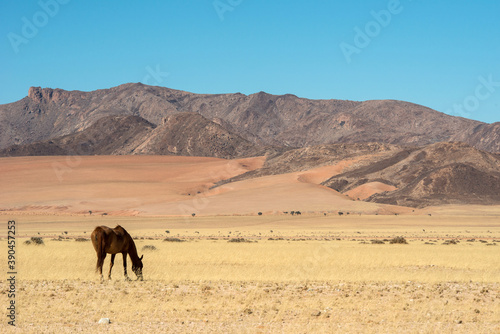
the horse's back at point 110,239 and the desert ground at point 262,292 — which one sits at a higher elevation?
the horse's back at point 110,239

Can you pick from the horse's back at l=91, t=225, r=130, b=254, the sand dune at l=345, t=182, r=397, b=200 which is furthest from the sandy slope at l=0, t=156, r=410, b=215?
the horse's back at l=91, t=225, r=130, b=254

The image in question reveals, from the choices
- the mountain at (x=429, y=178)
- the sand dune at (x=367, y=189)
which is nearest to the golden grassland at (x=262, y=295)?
the mountain at (x=429, y=178)

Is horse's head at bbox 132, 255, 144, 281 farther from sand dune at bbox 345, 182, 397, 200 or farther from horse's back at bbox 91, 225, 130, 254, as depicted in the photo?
sand dune at bbox 345, 182, 397, 200

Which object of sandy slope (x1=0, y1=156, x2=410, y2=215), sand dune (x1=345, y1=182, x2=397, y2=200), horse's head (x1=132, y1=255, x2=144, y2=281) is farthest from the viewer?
sand dune (x1=345, y1=182, x2=397, y2=200)

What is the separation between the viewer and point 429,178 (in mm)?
119625

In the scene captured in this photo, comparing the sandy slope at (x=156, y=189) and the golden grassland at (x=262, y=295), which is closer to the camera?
the golden grassland at (x=262, y=295)

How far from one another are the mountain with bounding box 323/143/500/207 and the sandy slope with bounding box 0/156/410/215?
7.99 metres

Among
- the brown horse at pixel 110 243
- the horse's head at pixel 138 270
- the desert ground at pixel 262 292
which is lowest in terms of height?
the desert ground at pixel 262 292

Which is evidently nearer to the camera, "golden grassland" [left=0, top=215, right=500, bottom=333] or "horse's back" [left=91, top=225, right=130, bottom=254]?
"golden grassland" [left=0, top=215, right=500, bottom=333]

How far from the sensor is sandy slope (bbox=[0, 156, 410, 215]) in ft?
333

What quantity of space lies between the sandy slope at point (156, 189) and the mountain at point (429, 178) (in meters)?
7.99

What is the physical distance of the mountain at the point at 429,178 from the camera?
111m

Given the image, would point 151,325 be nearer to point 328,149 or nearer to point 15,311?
point 15,311

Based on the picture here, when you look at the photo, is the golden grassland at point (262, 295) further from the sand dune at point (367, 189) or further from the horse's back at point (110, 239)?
the sand dune at point (367, 189)
